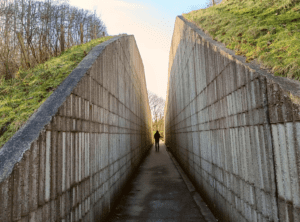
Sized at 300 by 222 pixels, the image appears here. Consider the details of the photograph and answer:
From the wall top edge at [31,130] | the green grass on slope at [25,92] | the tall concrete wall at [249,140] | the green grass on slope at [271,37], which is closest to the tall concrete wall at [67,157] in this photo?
the wall top edge at [31,130]

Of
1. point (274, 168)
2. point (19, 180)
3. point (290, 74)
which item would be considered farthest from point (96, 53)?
point (274, 168)

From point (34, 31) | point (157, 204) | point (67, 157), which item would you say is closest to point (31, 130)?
point (67, 157)

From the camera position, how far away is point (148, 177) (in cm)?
855

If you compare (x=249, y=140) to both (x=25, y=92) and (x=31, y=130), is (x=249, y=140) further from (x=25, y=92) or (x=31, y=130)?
(x=25, y=92)

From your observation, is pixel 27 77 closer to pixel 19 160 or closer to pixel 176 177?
pixel 19 160

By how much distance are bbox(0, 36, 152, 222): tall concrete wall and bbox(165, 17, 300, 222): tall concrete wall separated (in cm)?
236

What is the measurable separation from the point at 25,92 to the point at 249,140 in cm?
449

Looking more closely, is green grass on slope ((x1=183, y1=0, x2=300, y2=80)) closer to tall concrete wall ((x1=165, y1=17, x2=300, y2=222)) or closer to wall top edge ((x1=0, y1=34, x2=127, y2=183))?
tall concrete wall ((x1=165, y1=17, x2=300, y2=222))

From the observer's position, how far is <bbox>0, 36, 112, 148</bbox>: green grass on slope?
335cm

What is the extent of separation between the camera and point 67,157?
2.65 metres

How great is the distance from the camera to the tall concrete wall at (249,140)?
1.86 meters

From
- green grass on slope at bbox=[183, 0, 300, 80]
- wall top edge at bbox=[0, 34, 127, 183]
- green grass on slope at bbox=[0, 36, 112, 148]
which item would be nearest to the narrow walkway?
green grass on slope at bbox=[0, 36, 112, 148]

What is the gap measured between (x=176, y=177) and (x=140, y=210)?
364 centimetres

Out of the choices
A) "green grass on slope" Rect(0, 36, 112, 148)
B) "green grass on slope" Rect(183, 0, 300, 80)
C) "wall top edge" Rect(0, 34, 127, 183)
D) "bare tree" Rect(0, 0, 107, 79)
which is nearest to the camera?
"wall top edge" Rect(0, 34, 127, 183)
